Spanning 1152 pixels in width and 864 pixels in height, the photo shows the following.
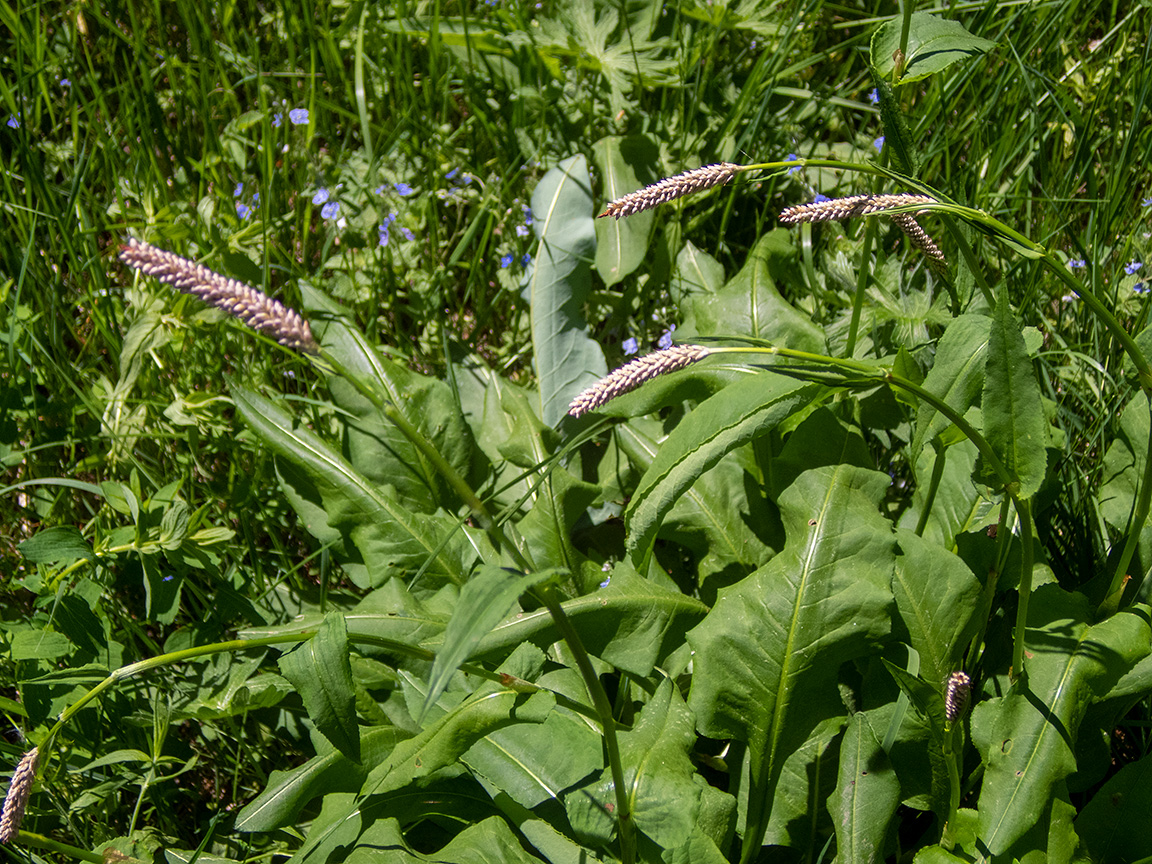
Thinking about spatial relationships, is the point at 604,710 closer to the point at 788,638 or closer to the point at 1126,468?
the point at 788,638

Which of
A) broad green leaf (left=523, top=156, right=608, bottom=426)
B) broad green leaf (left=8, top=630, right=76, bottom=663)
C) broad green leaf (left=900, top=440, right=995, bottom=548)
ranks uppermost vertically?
broad green leaf (left=523, top=156, right=608, bottom=426)

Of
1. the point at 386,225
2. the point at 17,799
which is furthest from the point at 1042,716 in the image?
the point at 386,225

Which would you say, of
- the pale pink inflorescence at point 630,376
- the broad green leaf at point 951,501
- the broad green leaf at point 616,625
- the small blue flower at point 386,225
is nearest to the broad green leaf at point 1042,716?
the broad green leaf at point 951,501

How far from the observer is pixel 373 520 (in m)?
2.15

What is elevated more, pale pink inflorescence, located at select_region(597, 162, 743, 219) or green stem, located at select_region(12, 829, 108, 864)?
pale pink inflorescence, located at select_region(597, 162, 743, 219)

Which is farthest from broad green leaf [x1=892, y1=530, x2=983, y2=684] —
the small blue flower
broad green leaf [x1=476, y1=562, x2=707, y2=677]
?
the small blue flower

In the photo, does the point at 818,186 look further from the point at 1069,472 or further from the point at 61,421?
the point at 61,421

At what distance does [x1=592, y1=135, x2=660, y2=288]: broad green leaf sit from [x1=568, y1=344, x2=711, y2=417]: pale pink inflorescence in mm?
1608

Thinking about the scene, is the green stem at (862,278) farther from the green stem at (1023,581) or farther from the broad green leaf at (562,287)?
the broad green leaf at (562,287)

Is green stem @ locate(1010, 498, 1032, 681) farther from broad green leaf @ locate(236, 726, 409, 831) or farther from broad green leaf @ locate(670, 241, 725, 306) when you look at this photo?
broad green leaf @ locate(670, 241, 725, 306)

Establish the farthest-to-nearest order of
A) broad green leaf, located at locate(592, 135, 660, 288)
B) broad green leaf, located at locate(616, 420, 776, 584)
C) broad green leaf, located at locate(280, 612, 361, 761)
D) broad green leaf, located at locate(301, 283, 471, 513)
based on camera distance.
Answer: broad green leaf, located at locate(592, 135, 660, 288) → broad green leaf, located at locate(301, 283, 471, 513) → broad green leaf, located at locate(616, 420, 776, 584) → broad green leaf, located at locate(280, 612, 361, 761)

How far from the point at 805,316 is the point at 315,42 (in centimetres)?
230

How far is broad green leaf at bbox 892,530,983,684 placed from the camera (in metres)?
1.69

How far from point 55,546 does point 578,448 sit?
1.31 m
